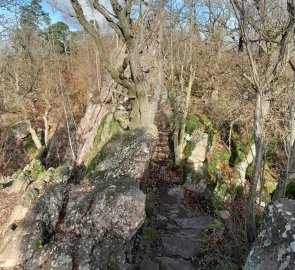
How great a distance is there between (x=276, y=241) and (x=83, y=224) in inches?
138

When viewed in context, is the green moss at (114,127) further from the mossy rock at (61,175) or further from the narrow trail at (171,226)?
the narrow trail at (171,226)

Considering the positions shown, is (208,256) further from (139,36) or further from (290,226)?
(139,36)

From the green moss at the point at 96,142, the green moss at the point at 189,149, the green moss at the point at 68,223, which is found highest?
the green moss at the point at 96,142

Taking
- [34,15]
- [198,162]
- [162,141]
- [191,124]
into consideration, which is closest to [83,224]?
[198,162]

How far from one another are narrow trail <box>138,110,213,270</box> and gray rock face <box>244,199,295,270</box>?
2.76m

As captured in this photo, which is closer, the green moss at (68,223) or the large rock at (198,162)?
the green moss at (68,223)

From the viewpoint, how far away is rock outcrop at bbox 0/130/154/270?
553cm

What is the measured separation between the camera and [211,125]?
1402cm

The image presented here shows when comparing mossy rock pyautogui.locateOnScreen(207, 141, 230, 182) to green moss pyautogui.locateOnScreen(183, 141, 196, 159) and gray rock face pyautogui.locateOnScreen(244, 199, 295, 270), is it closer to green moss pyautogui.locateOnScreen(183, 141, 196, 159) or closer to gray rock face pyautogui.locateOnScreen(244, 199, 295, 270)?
green moss pyautogui.locateOnScreen(183, 141, 196, 159)

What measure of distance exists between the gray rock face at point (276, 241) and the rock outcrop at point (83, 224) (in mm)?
2295

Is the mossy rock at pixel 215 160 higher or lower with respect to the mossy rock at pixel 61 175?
lower

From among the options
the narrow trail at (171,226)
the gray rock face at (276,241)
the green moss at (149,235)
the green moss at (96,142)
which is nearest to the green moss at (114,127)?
the green moss at (96,142)

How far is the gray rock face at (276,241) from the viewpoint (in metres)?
3.66

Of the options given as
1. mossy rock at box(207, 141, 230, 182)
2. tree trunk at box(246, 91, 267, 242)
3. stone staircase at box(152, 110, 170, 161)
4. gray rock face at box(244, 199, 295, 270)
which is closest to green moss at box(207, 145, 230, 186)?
mossy rock at box(207, 141, 230, 182)
